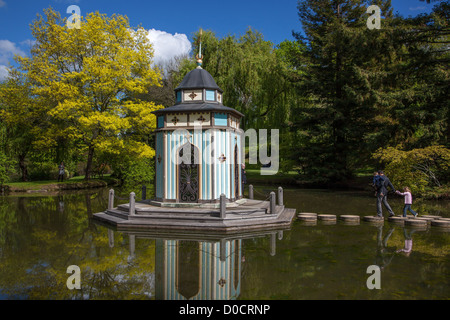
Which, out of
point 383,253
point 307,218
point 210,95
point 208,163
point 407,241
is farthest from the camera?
point 210,95

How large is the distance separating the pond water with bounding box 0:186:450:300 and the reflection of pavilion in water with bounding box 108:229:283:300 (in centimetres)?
2

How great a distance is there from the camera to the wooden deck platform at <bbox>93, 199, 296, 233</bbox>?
11555 millimetres

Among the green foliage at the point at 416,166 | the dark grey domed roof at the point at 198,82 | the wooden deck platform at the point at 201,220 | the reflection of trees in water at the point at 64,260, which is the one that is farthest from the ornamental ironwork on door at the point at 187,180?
the green foliage at the point at 416,166

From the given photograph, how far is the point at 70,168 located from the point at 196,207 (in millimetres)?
22606

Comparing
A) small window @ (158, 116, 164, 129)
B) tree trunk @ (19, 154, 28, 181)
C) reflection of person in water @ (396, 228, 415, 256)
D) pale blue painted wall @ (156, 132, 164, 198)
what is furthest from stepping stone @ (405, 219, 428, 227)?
tree trunk @ (19, 154, 28, 181)

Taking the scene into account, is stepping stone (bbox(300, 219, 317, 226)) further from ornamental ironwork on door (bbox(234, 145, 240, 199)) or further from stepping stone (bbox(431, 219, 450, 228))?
stepping stone (bbox(431, 219, 450, 228))

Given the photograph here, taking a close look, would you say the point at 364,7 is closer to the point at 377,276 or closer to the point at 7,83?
the point at 377,276

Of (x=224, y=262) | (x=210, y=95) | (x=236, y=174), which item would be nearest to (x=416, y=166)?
(x=236, y=174)

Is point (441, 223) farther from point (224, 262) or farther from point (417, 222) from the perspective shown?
point (224, 262)

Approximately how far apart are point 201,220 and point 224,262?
4048 millimetres

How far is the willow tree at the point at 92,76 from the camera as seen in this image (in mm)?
24125

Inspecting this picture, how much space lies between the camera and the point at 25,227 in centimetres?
1214

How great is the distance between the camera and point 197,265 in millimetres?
7699

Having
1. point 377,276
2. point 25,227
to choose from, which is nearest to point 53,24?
point 25,227
